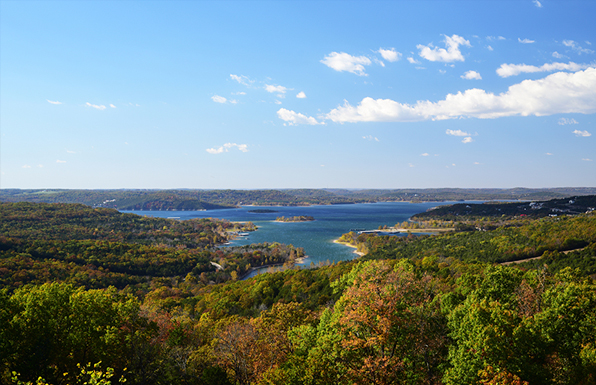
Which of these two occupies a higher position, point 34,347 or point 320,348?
point 320,348

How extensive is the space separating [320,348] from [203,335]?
1565cm

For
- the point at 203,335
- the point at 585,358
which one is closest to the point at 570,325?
the point at 585,358

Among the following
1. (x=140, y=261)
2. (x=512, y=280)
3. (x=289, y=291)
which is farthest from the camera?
(x=140, y=261)

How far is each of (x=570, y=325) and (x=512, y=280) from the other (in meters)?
10.7

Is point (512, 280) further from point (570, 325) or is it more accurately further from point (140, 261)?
point (140, 261)

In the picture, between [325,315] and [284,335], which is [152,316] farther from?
[325,315]

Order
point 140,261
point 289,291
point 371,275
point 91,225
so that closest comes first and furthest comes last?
point 371,275, point 289,291, point 140,261, point 91,225

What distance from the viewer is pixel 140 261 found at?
103 metres

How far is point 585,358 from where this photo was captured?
1777 cm

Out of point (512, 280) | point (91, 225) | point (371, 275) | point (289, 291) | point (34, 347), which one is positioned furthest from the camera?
point (91, 225)

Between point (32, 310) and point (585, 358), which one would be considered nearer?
point (585, 358)

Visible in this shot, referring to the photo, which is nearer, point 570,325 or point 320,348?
point 320,348

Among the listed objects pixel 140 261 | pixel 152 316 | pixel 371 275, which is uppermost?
pixel 371 275

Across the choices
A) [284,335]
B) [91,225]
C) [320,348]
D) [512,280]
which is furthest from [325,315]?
[91,225]
